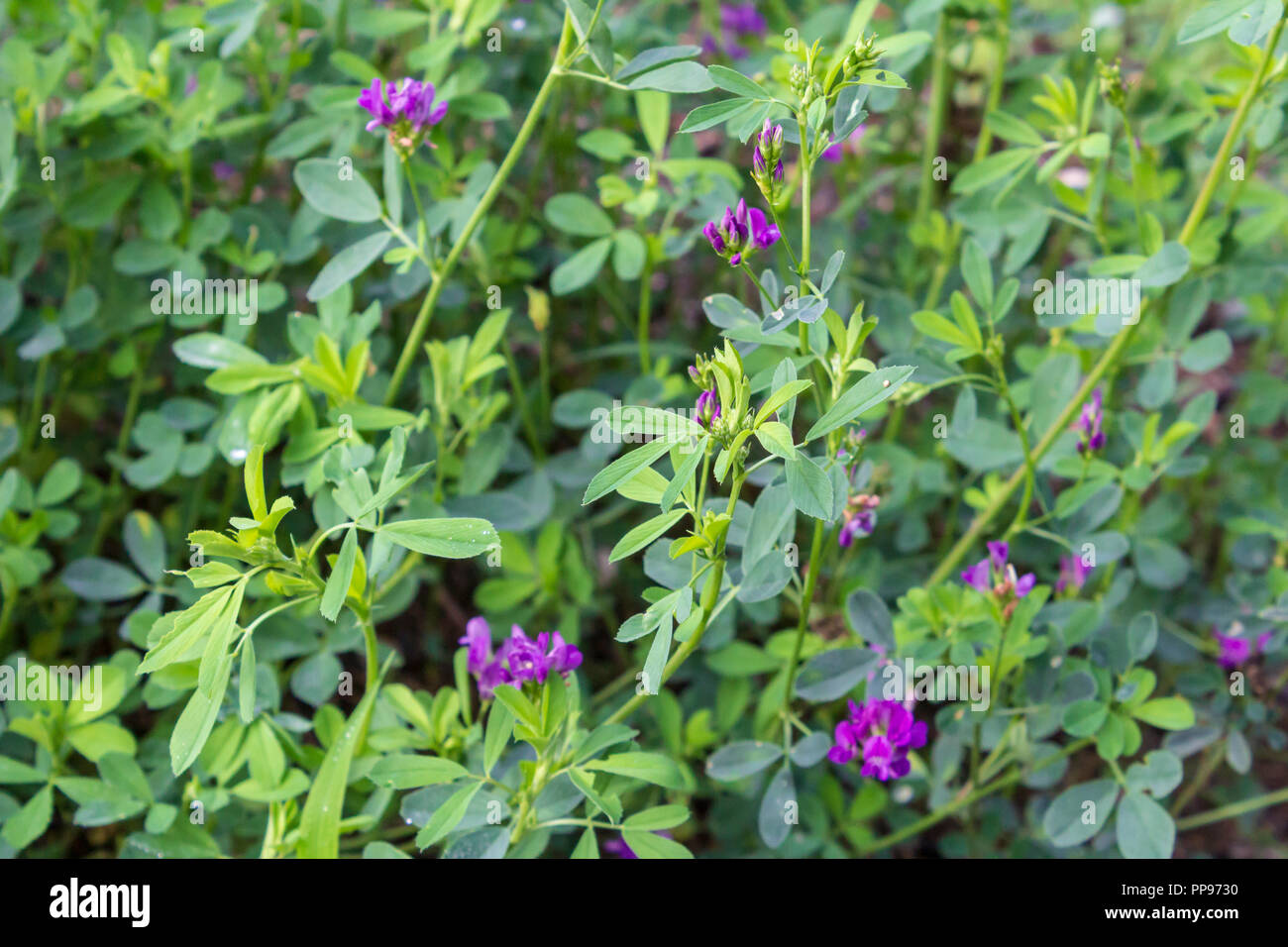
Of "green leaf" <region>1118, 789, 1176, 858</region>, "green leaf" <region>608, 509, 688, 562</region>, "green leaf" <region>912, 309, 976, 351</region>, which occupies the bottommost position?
"green leaf" <region>1118, 789, 1176, 858</region>

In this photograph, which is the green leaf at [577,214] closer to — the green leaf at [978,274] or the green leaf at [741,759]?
the green leaf at [978,274]

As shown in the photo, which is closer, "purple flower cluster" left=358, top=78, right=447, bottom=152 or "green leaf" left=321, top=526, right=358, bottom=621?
"green leaf" left=321, top=526, right=358, bottom=621

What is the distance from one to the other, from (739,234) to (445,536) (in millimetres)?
477

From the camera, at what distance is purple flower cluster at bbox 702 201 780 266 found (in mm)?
1226

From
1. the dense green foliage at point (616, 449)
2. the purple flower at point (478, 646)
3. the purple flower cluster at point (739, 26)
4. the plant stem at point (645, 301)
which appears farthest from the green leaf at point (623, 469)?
the purple flower cluster at point (739, 26)

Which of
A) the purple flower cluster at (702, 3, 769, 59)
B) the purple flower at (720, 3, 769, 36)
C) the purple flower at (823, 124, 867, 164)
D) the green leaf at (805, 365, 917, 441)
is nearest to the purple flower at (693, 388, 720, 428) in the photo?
the green leaf at (805, 365, 917, 441)

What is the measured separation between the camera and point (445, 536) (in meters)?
1.24

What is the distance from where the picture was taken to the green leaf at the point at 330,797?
1.38 metres

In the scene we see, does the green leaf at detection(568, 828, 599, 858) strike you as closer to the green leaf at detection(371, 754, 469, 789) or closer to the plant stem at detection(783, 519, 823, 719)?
the green leaf at detection(371, 754, 469, 789)

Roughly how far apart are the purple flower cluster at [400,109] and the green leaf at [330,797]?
29.3 inches

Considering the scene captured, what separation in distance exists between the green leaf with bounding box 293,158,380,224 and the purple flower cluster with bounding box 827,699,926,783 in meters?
1.01
